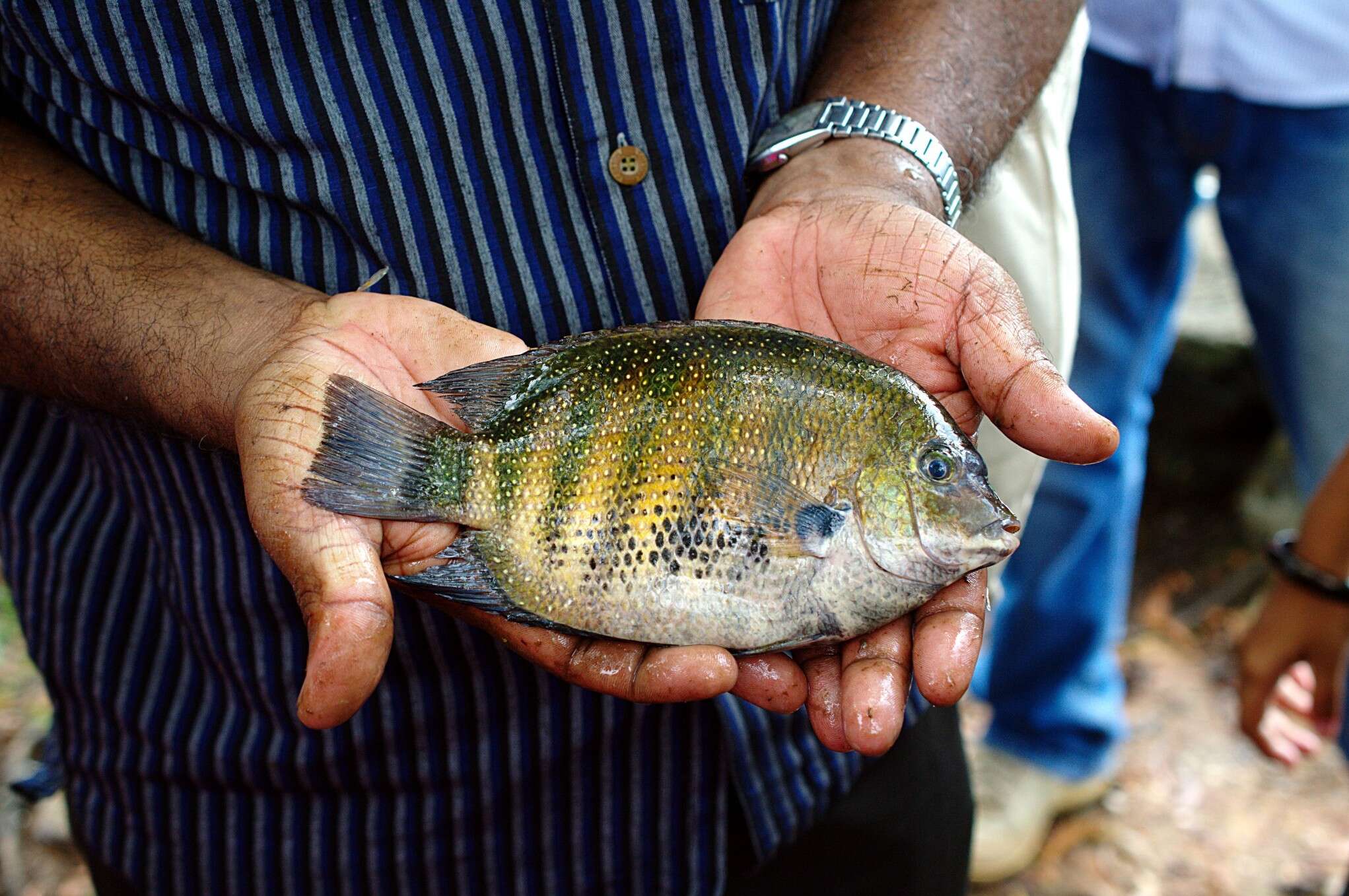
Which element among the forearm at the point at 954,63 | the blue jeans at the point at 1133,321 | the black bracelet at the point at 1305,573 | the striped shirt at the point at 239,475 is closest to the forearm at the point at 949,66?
the forearm at the point at 954,63

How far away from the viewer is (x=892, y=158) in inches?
91.5

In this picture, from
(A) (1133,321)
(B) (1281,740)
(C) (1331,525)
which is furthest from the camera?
(A) (1133,321)

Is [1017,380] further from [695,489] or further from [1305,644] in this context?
[1305,644]

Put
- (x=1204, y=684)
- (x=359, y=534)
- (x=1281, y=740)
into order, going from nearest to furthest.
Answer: (x=359, y=534)
(x=1281, y=740)
(x=1204, y=684)

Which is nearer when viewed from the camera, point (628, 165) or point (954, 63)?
point (628, 165)

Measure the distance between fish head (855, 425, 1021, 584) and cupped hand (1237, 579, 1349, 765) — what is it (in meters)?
1.96

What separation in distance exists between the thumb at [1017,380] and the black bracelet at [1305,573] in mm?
1995

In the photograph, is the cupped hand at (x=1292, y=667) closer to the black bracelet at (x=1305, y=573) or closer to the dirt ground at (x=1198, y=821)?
the black bracelet at (x=1305, y=573)

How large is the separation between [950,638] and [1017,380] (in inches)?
17.8

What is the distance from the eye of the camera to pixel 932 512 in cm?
201

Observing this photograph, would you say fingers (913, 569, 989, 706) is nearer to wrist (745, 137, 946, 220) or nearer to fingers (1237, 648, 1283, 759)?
wrist (745, 137, 946, 220)

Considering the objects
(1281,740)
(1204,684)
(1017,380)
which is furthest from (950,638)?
(1204,684)

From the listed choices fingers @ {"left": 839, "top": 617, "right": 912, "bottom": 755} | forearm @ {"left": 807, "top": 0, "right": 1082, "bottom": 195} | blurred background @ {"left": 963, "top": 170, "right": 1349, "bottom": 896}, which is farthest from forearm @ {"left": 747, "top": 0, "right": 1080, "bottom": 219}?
blurred background @ {"left": 963, "top": 170, "right": 1349, "bottom": 896}

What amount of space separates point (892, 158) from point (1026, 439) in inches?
29.8
